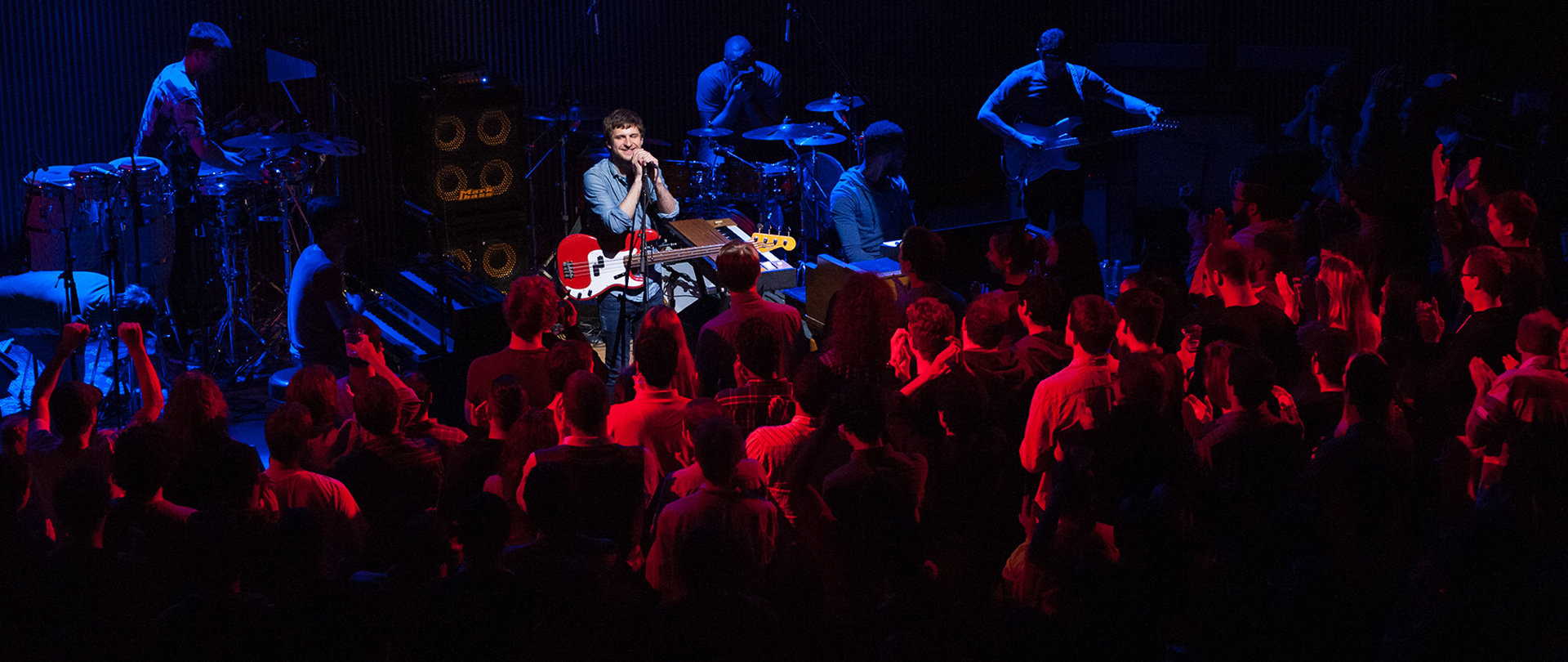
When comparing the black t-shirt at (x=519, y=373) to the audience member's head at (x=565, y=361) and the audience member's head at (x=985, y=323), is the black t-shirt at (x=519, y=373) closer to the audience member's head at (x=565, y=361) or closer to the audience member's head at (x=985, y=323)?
the audience member's head at (x=565, y=361)

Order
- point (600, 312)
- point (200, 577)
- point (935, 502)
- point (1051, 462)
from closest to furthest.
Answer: point (200, 577), point (935, 502), point (1051, 462), point (600, 312)

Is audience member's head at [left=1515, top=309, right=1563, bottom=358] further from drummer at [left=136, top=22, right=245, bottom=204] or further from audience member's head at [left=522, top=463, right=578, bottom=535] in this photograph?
drummer at [left=136, top=22, right=245, bottom=204]

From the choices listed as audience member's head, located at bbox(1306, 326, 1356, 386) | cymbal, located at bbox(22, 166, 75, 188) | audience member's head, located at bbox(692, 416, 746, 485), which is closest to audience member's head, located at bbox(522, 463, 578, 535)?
audience member's head, located at bbox(692, 416, 746, 485)

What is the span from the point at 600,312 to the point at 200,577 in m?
5.53

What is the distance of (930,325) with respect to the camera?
178 inches

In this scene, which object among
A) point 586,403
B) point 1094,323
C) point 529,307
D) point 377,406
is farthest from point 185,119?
point 1094,323

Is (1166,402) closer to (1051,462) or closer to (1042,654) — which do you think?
(1051,462)

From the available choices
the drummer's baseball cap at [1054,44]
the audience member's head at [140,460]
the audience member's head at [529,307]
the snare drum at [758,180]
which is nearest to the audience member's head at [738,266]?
the audience member's head at [529,307]

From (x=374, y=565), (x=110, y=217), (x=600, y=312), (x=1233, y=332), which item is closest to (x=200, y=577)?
(x=374, y=565)

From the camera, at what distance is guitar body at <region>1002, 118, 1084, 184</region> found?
1006 centimetres

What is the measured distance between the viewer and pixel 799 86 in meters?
12.4

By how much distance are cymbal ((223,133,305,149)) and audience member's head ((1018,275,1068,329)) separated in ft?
15.9

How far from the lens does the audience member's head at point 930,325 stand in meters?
4.50

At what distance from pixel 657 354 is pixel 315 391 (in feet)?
3.67
